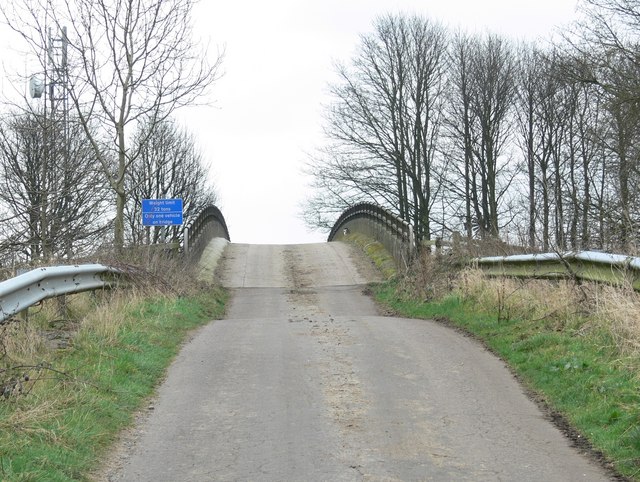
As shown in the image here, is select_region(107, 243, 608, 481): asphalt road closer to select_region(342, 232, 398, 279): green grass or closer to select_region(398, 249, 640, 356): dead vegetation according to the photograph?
select_region(398, 249, 640, 356): dead vegetation

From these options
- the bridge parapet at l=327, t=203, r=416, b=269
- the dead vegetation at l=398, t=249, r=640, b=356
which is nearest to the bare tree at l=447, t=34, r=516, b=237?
the bridge parapet at l=327, t=203, r=416, b=269

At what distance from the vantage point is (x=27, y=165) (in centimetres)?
2844

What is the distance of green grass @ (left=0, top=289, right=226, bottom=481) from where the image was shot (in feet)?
18.2

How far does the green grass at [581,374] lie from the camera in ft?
20.5

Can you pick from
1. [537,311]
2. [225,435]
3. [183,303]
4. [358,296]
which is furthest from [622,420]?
[358,296]

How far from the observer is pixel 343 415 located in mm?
7211

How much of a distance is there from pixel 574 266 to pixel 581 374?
319cm

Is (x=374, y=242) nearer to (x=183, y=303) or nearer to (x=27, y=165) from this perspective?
(x=27, y=165)

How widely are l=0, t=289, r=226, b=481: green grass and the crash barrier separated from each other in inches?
439

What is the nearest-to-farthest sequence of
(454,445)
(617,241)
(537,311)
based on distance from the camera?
(454,445), (537,311), (617,241)

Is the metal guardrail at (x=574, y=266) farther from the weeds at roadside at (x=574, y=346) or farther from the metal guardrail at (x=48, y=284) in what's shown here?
the metal guardrail at (x=48, y=284)

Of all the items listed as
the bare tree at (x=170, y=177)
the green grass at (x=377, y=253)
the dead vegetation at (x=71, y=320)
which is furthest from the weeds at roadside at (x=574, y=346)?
the bare tree at (x=170, y=177)

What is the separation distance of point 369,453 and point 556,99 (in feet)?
118

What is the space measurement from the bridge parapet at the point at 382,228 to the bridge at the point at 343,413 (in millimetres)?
10116
